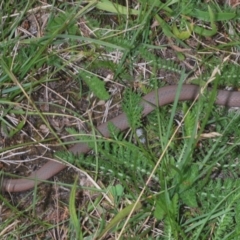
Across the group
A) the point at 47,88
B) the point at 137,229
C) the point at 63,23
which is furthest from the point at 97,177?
the point at 63,23

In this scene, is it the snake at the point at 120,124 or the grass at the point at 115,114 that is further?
the snake at the point at 120,124

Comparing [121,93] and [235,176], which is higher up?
[121,93]

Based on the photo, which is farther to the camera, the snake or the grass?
the snake

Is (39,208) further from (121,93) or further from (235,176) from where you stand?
(235,176)

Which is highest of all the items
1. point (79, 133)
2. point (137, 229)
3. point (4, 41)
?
point (4, 41)
